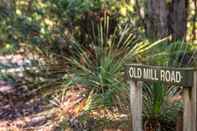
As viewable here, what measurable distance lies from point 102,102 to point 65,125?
2.15 feet

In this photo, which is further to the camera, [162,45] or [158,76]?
[162,45]

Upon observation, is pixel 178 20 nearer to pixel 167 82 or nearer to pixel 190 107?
pixel 167 82

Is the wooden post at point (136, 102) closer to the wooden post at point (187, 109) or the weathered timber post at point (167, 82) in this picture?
the weathered timber post at point (167, 82)

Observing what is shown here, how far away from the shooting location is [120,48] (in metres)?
7.96

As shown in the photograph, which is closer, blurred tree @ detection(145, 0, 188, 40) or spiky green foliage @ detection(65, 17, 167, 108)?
spiky green foliage @ detection(65, 17, 167, 108)

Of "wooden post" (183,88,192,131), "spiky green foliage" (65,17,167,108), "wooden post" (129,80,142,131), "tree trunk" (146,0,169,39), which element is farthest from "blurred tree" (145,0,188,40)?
"wooden post" (183,88,192,131)

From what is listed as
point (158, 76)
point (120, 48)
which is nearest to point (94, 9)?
point (120, 48)

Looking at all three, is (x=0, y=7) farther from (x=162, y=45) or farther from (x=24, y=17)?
(x=162, y=45)

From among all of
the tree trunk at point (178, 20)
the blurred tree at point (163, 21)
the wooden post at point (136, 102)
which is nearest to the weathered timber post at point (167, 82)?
the wooden post at point (136, 102)

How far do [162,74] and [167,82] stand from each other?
0.34 ft

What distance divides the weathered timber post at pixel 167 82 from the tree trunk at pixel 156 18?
3972 mm

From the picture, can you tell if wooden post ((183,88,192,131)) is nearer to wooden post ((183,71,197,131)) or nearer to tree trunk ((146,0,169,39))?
wooden post ((183,71,197,131))

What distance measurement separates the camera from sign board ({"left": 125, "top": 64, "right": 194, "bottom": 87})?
4797mm

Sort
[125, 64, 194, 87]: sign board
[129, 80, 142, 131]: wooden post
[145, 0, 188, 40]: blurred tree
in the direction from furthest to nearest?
1. [145, 0, 188, 40]: blurred tree
2. [129, 80, 142, 131]: wooden post
3. [125, 64, 194, 87]: sign board
